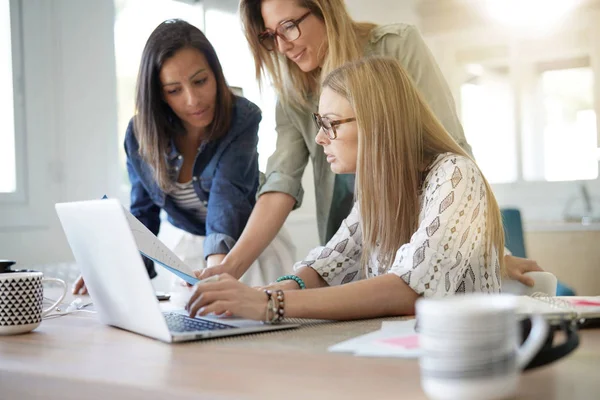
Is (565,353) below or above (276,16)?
below

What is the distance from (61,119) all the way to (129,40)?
62 cm

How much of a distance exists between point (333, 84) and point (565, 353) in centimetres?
94

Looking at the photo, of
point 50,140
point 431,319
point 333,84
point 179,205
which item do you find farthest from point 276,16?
point 50,140

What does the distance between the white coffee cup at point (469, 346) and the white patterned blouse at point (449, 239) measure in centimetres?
60

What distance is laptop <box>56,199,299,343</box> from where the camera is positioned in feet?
3.32

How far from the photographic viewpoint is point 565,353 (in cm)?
67

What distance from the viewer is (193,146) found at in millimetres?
2168

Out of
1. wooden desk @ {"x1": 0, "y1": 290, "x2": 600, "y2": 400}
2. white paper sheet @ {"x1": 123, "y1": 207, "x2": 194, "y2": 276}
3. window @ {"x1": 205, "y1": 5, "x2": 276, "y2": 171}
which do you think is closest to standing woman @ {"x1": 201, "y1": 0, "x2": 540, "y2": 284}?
white paper sheet @ {"x1": 123, "y1": 207, "x2": 194, "y2": 276}

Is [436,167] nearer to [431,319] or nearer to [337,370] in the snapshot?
[337,370]

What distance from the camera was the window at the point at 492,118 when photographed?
4.67m

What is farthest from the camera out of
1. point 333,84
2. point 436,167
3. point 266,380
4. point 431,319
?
point 333,84

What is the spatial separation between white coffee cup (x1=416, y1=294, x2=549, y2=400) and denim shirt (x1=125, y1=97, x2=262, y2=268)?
1389 mm

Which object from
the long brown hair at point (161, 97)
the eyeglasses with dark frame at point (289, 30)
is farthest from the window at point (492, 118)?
the eyeglasses with dark frame at point (289, 30)

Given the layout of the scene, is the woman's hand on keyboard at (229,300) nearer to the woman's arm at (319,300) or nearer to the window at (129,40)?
the woman's arm at (319,300)
